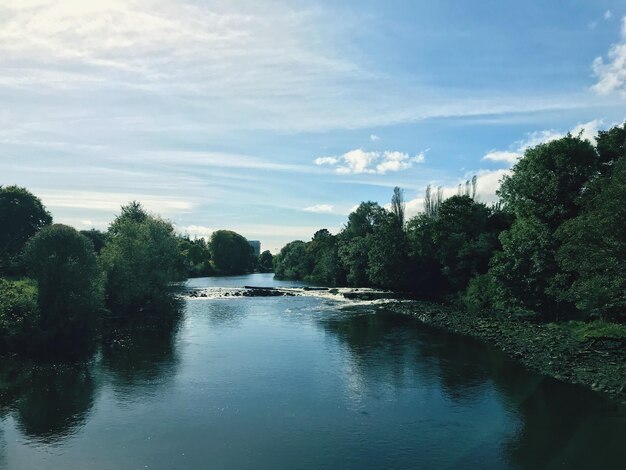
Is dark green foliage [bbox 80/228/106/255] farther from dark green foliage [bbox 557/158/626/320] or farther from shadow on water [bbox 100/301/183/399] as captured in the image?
dark green foliage [bbox 557/158/626/320]

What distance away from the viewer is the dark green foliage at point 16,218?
96.5 m

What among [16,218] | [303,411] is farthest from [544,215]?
[16,218]

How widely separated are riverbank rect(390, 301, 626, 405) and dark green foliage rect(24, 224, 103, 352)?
37800mm

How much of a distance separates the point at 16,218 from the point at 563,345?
10165 centimetres

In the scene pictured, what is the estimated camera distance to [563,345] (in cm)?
4047

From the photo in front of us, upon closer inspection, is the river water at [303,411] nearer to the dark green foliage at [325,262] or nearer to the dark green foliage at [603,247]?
the dark green foliage at [603,247]

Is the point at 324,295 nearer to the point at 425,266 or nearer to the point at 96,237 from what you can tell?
the point at 425,266

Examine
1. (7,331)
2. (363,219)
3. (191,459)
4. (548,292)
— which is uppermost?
(363,219)

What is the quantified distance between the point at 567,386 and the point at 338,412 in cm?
1584

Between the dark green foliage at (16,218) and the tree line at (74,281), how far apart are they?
0.18 m

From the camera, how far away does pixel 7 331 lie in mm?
42031

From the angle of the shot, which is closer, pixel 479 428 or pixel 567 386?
pixel 479 428

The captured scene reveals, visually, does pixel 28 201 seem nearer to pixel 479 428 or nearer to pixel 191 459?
pixel 191 459

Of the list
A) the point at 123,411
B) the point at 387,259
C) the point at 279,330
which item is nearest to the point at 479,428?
the point at 123,411
